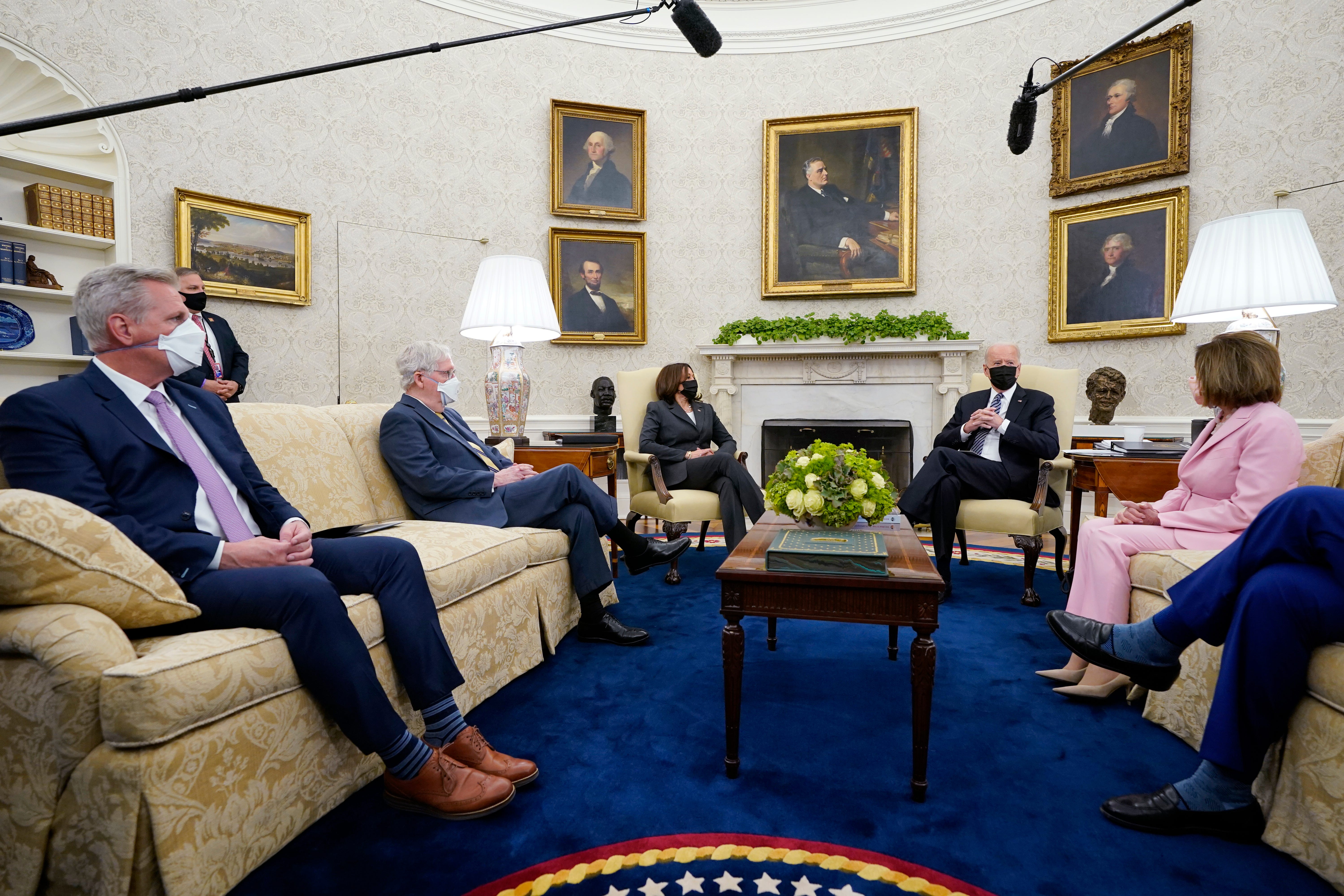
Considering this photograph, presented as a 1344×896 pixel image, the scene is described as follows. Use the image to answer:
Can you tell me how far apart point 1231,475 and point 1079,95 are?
434 cm

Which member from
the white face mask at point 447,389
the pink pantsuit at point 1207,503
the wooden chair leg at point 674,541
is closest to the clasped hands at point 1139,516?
the pink pantsuit at point 1207,503

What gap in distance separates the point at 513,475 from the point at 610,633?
0.78m

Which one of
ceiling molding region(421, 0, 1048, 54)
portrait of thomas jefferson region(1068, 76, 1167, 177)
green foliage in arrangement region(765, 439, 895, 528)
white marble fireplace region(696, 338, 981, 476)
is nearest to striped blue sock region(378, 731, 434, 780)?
green foliage in arrangement region(765, 439, 895, 528)

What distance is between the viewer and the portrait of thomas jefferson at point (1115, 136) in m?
5.12

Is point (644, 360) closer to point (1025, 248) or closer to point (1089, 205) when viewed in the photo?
point (1025, 248)

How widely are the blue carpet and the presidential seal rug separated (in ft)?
0.11

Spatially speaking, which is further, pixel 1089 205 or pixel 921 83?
pixel 921 83

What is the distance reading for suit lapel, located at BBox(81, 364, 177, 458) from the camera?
5.51ft

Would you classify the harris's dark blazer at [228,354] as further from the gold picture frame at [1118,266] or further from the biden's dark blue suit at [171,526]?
the gold picture frame at [1118,266]

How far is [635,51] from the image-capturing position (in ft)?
20.0

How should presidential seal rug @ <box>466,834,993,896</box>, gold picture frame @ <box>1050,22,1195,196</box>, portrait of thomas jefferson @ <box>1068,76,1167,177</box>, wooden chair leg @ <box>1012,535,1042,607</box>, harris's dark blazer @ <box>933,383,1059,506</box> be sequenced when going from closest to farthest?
presidential seal rug @ <box>466,834,993,896</box>, wooden chair leg @ <box>1012,535,1042,607</box>, harris's dark blazer @ <box>933,383,1059,506</box>, gold picture frame @ <box>1050,22,1195,196</box>, portrait of thomas jefferson @ <box>1068,76,1167,177</box>

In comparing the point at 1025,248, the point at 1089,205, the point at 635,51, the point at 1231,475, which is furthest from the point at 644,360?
the point at 1231,475

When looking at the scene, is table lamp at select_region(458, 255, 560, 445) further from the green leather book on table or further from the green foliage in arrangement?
the green leather book on table

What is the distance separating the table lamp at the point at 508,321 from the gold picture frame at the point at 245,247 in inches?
69.5
